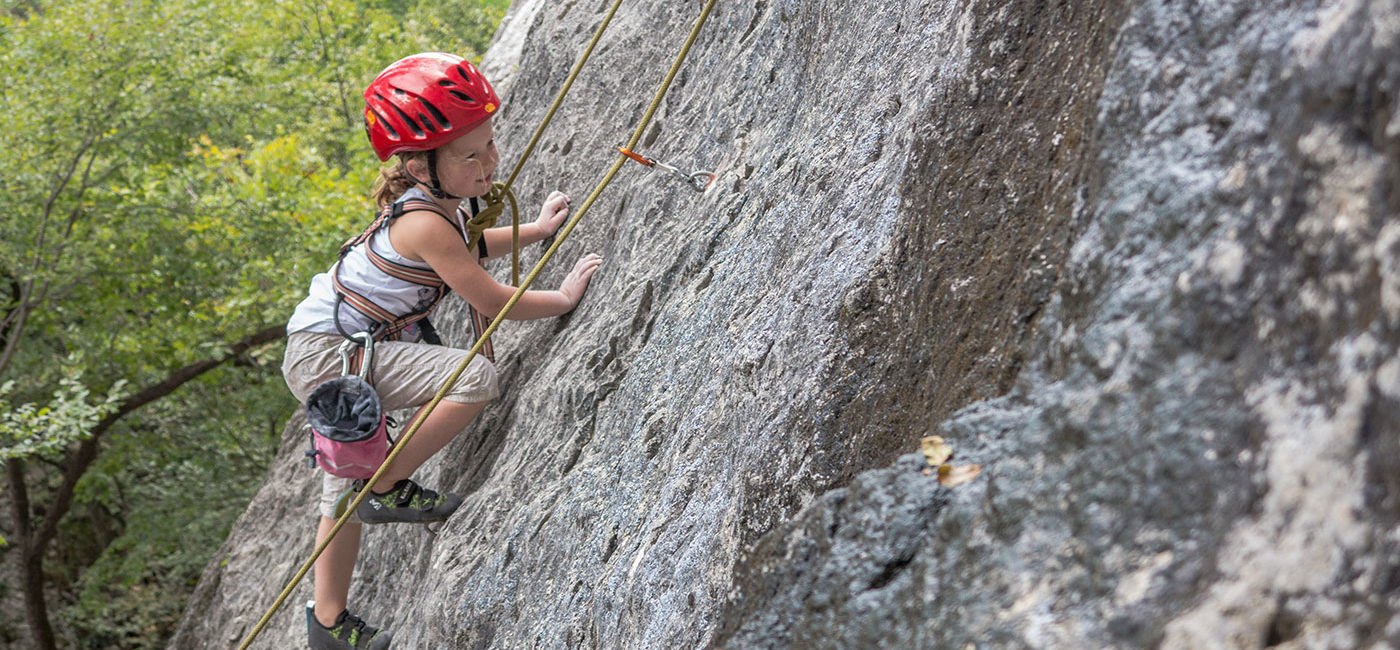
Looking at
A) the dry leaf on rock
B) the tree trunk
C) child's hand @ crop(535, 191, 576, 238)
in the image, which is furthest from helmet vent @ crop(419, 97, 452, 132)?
the tree trunk

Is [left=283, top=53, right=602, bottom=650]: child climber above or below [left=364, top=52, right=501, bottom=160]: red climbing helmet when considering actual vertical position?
below

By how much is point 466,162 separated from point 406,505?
1.51 metres

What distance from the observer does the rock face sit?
1.20 meters

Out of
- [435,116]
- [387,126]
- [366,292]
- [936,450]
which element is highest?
[936,450]

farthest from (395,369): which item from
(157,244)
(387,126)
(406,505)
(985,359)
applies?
(157,244)

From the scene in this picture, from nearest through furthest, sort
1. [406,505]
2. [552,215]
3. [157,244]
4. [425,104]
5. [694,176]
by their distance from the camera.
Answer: [425,104] < [694,176] < [406,505] < [552,215] < [157,244]

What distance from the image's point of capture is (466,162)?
13.5 ft

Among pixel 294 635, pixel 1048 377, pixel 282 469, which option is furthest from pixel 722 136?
pixel 282 469

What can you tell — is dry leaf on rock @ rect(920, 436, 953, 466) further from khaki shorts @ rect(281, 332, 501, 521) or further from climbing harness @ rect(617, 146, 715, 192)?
khaki shorts @ rect(281, 332, 501, 521)

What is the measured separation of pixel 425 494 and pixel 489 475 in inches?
11.3

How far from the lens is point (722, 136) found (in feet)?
14.4

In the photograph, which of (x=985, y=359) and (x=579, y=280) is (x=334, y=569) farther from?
(x=985, y=359)

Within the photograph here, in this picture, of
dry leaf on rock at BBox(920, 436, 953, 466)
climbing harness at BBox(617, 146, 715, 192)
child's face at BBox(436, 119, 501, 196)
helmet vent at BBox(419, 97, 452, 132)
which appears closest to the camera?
dry leaf on rock at BBox(920, 436, 953, 466)

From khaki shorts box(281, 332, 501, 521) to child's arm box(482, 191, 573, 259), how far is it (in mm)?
608
